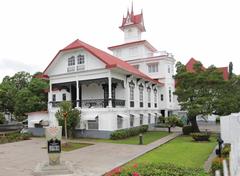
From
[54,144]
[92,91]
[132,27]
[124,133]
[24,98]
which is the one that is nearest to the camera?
[54,144]

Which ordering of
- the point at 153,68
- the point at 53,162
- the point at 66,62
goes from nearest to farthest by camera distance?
the point at 53,162
the point at 66,62
the point at 153,68

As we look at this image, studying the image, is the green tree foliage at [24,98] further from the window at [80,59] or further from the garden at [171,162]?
the garden at [171,162]

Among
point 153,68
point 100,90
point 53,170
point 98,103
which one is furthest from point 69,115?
point 153,68

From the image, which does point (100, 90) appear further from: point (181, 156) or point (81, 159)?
point (181, 156)

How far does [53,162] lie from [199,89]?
17152mm

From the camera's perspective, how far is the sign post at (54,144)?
1165 cm

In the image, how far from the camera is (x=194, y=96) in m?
24.3

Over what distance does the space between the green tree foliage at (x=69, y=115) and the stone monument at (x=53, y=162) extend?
8856 millimetres

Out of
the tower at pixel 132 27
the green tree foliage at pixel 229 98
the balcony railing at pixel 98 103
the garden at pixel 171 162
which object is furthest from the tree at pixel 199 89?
the tower at pixel 132 27

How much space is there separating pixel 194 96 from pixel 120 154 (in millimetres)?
12439

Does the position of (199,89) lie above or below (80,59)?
below

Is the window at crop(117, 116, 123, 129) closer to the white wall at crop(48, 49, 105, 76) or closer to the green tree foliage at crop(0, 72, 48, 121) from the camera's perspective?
the white wall at crop(48, 49, 105, 76)

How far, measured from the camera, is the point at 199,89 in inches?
957

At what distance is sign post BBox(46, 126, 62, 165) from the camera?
1165 centimetres
